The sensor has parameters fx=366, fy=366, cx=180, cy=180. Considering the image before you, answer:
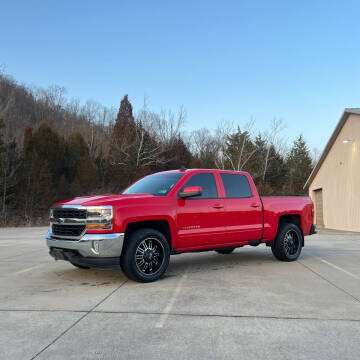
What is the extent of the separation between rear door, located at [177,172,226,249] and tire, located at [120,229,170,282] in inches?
17.6

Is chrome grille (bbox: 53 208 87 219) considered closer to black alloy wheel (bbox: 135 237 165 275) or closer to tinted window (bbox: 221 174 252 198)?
black alloy wheel (bbox: 135 237 165 275)

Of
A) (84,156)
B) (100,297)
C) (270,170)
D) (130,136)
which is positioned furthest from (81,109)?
(100,297)

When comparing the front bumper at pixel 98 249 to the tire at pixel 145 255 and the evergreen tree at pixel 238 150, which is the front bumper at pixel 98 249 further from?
the evergreen tree at pixel 238 150

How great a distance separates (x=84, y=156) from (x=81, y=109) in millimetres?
25349

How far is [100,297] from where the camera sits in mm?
5109

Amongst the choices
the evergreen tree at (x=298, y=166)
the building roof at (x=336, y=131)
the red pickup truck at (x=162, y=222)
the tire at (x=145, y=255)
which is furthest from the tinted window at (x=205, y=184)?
the evergreen tree at (x=298, y=166)

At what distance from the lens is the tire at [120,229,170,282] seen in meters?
5.81

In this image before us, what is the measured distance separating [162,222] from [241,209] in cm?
190

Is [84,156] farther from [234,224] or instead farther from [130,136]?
[234,224]

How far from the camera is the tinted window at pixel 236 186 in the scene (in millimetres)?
7441

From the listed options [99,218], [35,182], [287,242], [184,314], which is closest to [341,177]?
[287,242]

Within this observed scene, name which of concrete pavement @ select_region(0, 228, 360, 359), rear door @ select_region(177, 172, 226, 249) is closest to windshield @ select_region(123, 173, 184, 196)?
rear door @ select_region(177, 172, 226, 249)

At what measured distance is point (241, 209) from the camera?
745cm

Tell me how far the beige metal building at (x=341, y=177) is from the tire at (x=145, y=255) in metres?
18.4
